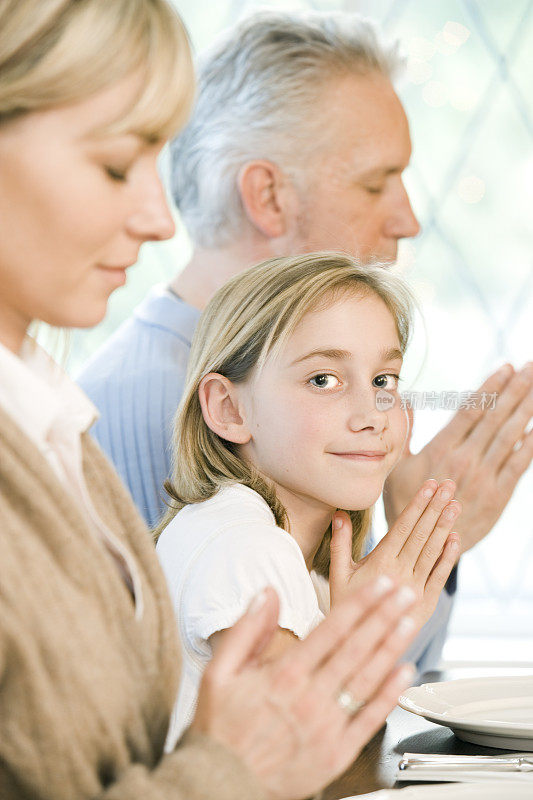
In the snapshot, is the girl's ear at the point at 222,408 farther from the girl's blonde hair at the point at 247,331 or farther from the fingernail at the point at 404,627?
the fingernail at the point at 404,627

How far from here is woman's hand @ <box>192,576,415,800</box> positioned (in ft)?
1.79

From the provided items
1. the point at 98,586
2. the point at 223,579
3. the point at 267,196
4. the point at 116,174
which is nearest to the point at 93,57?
the point at 116,174

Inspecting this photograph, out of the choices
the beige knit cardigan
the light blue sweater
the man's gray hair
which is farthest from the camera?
the man's gray hair

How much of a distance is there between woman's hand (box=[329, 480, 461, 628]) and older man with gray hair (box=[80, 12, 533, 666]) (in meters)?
0.31

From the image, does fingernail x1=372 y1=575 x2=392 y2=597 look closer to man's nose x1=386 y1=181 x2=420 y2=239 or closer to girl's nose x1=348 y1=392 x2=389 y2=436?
girl's nose x1=348 y1=392 x2=389 y2=436

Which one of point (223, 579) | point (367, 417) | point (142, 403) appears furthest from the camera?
point (142, 403)

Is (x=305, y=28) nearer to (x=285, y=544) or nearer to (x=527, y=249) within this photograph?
(x=285, y=544)

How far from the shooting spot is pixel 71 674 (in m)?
0.52

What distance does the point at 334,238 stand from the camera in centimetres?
143

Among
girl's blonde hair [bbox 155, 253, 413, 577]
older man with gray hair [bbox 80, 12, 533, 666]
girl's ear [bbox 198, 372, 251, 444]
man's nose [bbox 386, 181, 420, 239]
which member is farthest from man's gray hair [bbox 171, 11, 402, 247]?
girl's ear [bbox 198, 372, 251, 444]

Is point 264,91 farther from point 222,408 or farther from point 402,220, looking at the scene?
point 222,408

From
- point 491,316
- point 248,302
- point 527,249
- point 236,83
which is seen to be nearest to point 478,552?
point 491,316

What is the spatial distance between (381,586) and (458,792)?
0.47ft

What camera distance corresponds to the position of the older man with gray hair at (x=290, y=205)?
4.32 feet
